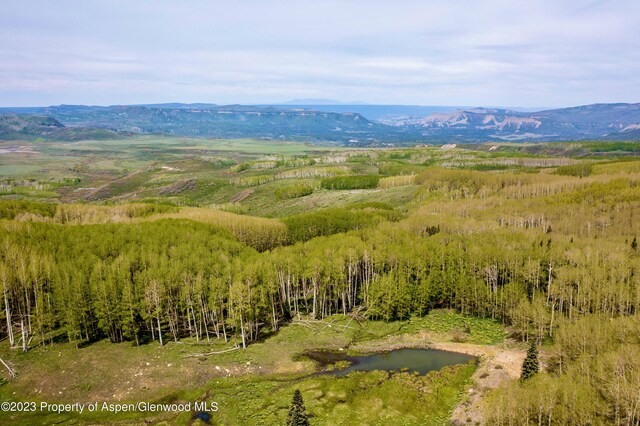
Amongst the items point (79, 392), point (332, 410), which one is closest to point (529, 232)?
point (332, 410)

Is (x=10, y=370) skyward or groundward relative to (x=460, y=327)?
skyward

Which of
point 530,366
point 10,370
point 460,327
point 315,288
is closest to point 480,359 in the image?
point 530,366

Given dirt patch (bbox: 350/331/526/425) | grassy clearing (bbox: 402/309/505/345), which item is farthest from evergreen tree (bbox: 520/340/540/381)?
grassy clearing (bbox: 402/309/505/345)

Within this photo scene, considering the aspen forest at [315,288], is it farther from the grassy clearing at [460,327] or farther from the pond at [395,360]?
the pond at [395,360]

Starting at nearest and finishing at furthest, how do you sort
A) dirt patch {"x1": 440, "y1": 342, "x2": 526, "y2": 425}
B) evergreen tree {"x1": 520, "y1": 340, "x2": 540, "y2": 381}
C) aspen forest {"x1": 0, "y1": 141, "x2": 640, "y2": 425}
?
dirt patch {"x1": 440, "y1": 342, "x2": 526, "y2": 425} < evergreen tree {"x1": 520, "y1": 340, "x2": 540, "y2": 381} < aspen forest {"x1": 0, "y1": 141, "x2": 640, "y2": 425}

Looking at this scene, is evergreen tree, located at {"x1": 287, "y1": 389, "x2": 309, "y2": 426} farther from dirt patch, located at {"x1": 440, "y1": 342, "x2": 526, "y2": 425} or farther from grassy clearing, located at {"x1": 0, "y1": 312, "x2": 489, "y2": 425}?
dirt patch, located at {"x1": 440, "y1": 342, "x2": 526, "y2": 425}

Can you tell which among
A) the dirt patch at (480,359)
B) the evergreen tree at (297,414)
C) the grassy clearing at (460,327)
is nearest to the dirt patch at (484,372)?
the dirt patch at (480,359)

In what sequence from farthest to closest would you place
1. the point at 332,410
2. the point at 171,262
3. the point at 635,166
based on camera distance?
1. the point at 635,166
2. the point at 171,262
3. the point at 332,410

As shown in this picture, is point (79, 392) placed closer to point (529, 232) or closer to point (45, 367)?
point (45, 367)

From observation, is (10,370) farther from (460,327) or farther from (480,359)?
(460,327)
